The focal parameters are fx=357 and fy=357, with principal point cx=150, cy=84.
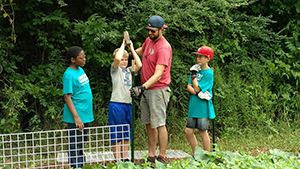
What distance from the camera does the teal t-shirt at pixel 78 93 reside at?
391cm

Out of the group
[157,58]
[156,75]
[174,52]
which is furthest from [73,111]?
[174,52]

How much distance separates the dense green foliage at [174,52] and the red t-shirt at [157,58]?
55.8 inches

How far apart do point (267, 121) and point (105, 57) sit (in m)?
3.12

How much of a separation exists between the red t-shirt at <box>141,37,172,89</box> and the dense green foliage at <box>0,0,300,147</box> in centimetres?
142

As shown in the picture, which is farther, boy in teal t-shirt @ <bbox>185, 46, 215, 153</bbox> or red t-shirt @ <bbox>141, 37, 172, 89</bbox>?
boy in teal t-shirt @ <bbox>185, 46, 215, 153</bbox>

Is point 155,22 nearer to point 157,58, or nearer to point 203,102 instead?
point 157,58

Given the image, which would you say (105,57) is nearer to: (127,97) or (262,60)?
(127,97)

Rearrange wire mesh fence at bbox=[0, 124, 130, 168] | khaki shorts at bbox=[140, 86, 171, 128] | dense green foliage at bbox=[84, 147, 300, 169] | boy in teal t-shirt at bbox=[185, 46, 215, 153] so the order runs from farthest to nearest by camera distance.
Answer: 1. boy in teal t-shirt at bbox=[185, 46, 215, 153]
2. khaki shorts at bbox=[140, 86, 171, 128]
3. dense green foliage at bbox=[84, 147, 300, 169]
4. wire mesh fence at bbox=[0, 124, 130, 168]

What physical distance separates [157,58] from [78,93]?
99 centimetres

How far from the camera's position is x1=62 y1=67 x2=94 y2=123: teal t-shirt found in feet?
12.8

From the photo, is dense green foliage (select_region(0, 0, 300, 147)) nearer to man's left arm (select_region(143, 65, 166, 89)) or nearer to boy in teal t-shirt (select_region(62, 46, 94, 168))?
boy in teal t-shirt (select_region(62, 46, 94, 168))

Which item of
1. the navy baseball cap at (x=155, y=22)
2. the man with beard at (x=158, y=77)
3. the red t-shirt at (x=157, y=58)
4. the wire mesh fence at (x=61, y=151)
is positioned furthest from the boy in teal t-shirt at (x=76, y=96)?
the navy baseball cap at (x=155, y=22)

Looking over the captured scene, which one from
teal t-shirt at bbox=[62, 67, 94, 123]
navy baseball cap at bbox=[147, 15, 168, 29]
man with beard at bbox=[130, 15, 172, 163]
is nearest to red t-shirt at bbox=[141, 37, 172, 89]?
man with beard at bbox=[130, 15, 172, 163]

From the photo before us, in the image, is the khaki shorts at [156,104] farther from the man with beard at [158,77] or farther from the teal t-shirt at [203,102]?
the teal t-shirt at [203,102]
